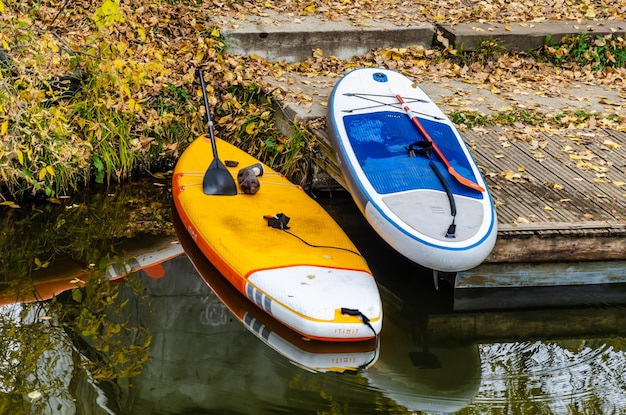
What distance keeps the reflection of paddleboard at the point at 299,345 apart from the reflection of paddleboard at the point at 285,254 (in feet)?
0.45

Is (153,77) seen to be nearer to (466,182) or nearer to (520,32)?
(466,182)

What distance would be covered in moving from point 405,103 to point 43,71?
11.2ft

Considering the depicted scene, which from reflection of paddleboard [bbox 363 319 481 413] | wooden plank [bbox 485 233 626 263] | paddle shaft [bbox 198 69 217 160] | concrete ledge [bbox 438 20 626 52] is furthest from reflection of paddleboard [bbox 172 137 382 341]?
concrete ledge [bbox 438 20 626 52]

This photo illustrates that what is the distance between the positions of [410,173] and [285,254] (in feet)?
4.12

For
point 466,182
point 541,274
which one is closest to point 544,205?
point 541,274

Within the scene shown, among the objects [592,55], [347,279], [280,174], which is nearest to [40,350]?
[347,279]

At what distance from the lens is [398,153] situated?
722cm

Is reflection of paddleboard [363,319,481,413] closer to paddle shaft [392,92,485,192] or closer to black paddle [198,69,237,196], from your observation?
paddle shaft [392,92,485,192]

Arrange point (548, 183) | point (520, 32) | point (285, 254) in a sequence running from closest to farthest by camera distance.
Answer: point (285, 254) < point (548, 183) < point (520, 32)

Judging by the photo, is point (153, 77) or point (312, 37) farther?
point (312, 37)

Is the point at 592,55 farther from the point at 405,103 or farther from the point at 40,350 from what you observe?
the point at 40,350

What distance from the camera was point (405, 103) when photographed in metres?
8.09

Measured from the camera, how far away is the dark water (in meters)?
5.75

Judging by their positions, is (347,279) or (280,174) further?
(280,174)
